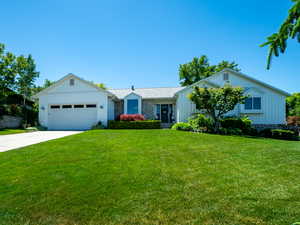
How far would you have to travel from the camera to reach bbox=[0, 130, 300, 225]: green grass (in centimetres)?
212

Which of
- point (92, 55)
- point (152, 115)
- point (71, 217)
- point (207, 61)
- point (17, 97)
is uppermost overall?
point (207, 61)

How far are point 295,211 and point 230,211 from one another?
0.97 metres

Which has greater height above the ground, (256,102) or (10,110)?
(256,102)

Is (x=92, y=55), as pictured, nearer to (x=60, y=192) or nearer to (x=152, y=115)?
(x=152, y=115)

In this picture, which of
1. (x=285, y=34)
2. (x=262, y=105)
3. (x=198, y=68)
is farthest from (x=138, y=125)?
(x=198, y=68)

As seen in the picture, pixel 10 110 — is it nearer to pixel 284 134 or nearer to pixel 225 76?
pixel 225 76

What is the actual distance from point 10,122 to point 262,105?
28.1 meters

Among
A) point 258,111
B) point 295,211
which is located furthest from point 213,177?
point 258,111

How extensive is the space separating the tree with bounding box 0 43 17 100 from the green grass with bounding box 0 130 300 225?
843 inches

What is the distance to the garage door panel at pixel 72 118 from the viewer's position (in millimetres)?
14500

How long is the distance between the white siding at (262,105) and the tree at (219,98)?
6.68 ft

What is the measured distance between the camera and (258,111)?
1316cm

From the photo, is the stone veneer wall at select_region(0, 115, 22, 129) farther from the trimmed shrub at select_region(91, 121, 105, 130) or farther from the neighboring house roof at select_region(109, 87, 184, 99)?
the neighboring house roof at select_region(109, 87, 184, 99)

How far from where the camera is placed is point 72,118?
14680 millimetres
